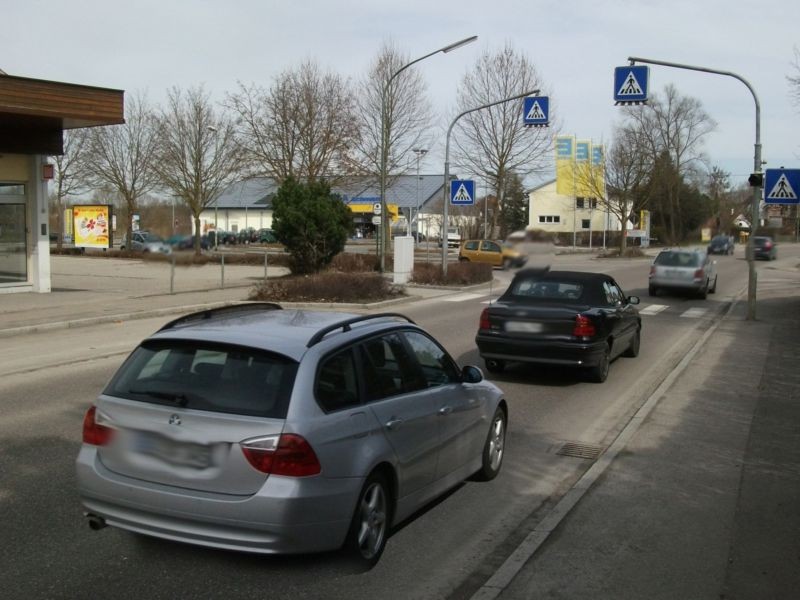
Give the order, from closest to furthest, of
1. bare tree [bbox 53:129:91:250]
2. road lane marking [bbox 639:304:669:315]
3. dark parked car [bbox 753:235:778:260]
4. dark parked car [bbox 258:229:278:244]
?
1. dark parked car [bbox 753:235:778:260]
2. road lane marking [bbox 639:304:669:315]
3. dark parked car [bbox 258:229:278:244]
4. bare tree [bbox 53:129:91:250]

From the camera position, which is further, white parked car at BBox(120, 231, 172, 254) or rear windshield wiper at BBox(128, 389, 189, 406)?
rear windshield wiper at BBox(128, 389, 189, 406)

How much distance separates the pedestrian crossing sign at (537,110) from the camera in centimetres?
539

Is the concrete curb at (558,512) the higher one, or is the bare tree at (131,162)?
the bare tree at (131,162)

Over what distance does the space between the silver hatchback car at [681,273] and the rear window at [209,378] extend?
2239 centimetres

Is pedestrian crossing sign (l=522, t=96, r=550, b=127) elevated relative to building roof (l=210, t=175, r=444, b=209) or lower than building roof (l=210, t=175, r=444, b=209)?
lower

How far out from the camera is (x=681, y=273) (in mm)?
25266

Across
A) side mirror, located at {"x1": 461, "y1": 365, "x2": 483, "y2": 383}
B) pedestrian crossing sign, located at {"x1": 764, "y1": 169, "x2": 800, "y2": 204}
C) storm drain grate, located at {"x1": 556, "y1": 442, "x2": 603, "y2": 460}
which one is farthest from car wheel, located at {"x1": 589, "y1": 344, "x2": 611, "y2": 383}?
pedestrian crossing sign, located at {"x1": 764, "y1": 169, "x2": 800, "y2": 204}

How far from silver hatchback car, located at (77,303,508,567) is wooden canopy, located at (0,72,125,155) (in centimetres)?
1493

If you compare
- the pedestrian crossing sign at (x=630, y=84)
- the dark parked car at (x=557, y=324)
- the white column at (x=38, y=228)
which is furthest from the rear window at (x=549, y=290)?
the white column at (x=38, y=228)

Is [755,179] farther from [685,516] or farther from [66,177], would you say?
[66,177]

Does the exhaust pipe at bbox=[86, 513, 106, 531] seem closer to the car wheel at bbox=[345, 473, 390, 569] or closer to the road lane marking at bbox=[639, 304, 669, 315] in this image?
the car wheel at bbox=[345, 473, 390, 569]

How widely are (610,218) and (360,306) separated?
14.2 meters

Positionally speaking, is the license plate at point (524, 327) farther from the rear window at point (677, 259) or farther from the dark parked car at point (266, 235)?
the rear window at point (677, 259)

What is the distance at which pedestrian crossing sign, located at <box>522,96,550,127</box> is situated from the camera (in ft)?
17.7
